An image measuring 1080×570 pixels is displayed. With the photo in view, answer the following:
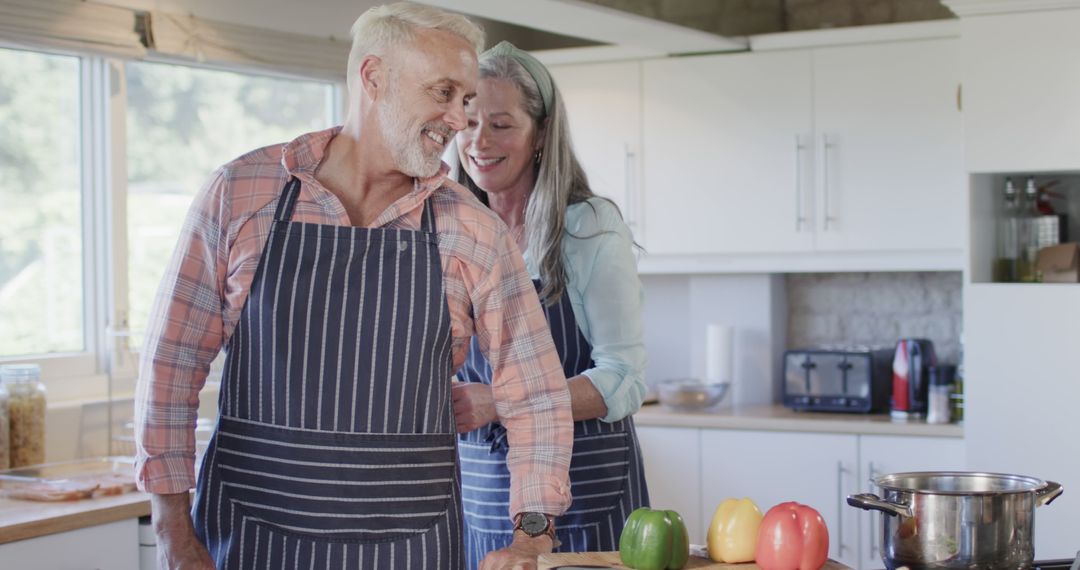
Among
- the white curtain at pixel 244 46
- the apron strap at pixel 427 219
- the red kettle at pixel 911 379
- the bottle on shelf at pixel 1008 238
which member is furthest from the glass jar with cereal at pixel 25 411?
the bottle on shelf at pixel 1008 238

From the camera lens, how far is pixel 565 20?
12.7ft

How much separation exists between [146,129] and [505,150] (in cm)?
196

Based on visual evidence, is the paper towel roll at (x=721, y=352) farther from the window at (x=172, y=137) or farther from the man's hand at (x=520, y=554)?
the man's hand at (x=520, y=554)

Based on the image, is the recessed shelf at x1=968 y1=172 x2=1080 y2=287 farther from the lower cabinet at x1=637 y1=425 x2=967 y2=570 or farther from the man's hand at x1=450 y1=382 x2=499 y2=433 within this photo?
the man's hand at x1=450 y1=382 x2=499 y2=433

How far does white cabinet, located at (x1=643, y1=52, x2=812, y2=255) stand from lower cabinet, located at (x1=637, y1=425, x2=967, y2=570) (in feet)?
2.24

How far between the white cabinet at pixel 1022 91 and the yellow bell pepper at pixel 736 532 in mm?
2449

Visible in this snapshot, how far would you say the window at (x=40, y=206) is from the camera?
3494mm

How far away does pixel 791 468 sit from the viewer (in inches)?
166

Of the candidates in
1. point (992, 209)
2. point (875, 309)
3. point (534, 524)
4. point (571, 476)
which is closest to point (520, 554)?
point (534, 524)

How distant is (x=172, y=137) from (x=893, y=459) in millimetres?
2543

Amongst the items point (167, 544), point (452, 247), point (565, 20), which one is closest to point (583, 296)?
point (452, 247)

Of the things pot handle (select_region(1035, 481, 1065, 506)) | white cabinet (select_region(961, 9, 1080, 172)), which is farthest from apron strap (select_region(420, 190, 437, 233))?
white cabinet (select_region(961, 9, 1080, 172))

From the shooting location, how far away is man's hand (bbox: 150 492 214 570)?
1801mm

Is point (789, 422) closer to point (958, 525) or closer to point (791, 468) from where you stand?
point (791, 468)
